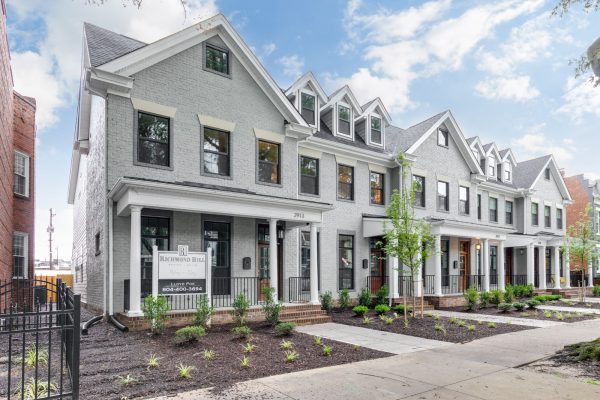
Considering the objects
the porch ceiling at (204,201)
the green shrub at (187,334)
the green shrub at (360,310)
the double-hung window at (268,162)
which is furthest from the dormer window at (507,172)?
the green shrub at (187,334)

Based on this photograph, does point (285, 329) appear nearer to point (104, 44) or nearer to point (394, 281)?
point (394, 281)

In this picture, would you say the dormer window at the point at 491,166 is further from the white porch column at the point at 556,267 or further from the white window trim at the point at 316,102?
the white window trim at the point at 316,102

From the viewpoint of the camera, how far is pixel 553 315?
15469mm

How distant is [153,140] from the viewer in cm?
1259

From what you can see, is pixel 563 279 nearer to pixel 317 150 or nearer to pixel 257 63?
pixel 317 150

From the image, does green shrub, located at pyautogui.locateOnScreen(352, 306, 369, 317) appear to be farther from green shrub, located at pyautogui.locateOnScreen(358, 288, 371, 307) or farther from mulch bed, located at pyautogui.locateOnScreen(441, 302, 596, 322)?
mulch bed, located at pyautogui.locateOnScreen(441, 302, 596, 322)

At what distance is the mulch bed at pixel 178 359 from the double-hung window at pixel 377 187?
9.53m

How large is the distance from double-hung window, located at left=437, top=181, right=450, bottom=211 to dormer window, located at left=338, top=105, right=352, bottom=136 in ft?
19.2

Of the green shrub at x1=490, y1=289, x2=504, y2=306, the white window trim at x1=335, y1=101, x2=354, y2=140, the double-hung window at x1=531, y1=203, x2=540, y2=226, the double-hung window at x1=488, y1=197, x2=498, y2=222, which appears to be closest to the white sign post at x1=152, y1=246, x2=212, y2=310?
the white window trim at x1=335, y1=101, x2=354, y2=140

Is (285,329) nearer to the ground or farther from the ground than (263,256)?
nearer to the ground

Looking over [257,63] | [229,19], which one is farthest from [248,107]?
[229,19]

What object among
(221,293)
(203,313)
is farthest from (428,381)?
(221,293)

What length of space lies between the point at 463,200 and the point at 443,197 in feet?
5.67

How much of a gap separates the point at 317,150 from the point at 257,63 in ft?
13.4
